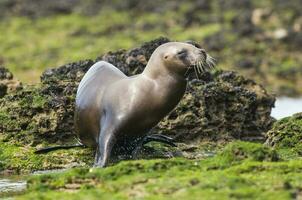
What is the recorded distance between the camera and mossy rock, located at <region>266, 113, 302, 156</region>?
14.5 meters

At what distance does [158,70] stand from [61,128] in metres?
2.91

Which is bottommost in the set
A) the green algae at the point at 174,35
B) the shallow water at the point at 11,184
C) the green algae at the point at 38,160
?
the shallow water at the point at 11,184

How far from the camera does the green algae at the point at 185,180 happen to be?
986 cm

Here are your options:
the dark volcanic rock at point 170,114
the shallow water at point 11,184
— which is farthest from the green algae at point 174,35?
the shallow water at point 11,184

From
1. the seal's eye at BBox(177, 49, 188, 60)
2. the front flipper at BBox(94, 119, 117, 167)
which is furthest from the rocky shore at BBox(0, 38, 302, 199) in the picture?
the seal's eye at BBox(177, 49, 188, 60)

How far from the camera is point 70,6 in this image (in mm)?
55656

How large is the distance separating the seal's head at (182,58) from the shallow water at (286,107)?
13.0 m

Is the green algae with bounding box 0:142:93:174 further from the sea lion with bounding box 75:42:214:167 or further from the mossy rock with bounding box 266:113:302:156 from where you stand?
the mossy rock with bounding box 266:113:302:156

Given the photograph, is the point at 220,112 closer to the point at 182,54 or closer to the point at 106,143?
the point at 182,54

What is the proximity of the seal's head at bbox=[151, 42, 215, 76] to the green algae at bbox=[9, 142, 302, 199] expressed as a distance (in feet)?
6.07

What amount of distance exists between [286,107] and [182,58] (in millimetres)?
18400

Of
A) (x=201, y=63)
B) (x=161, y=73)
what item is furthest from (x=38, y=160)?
(x=201, y=63)

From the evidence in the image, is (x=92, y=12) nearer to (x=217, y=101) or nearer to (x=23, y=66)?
(x=23, y=66)

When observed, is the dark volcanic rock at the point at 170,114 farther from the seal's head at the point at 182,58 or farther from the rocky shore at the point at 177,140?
the seal's head at the point at 182,58
